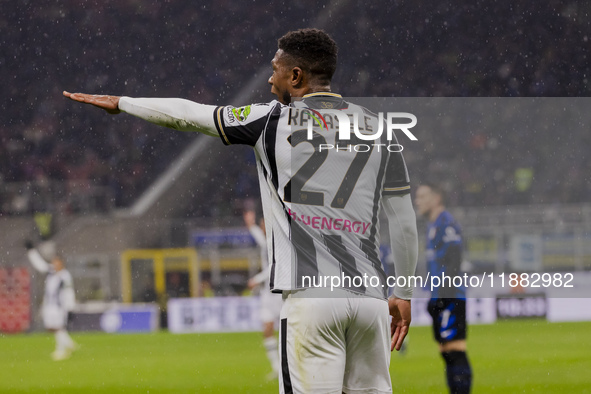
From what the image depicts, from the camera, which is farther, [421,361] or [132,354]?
[132,354]

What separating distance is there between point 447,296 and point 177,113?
2.92 m

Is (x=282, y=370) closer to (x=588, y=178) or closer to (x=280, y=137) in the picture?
(x=280, y=137)

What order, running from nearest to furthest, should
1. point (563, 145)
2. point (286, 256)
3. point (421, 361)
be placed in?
point (286, 256)
point (421, 361)
point (563, 145)

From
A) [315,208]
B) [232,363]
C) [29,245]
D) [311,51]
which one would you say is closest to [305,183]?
[315,208]

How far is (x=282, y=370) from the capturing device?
81.7 inches

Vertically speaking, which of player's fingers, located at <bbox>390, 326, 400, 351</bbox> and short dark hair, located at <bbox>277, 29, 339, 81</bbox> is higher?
short dark hair, located at <bbox>277, 29, 339, 81</bbox>

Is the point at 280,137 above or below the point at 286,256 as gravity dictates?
above

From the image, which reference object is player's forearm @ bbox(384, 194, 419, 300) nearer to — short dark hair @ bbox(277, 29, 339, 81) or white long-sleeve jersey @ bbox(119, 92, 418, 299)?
white long-sleeve jersey @ bbox(119, 92, 418, 299)

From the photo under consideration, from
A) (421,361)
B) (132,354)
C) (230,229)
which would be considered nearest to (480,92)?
(230,229)

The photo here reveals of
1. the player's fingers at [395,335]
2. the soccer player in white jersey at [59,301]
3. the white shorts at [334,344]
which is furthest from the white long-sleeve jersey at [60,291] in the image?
the white shorts at [334,344]

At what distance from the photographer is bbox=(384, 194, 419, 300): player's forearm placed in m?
2.21

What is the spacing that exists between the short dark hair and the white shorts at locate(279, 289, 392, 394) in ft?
2.05

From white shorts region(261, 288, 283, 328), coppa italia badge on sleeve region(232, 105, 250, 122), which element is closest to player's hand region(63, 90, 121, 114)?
coppa italia badge on sleeve region(232, 105, 250, 122)

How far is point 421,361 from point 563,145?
5659 mm
